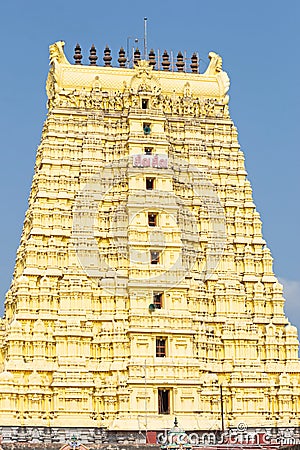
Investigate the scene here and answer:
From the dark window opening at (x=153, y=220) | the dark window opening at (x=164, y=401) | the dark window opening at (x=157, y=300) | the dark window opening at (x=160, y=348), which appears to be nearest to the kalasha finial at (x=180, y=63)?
the dark window opening at (x=153, y=220)

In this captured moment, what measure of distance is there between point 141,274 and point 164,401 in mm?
8292

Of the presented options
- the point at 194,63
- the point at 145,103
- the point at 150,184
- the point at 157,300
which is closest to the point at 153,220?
the point at 150,184

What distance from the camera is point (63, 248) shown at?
6562cm

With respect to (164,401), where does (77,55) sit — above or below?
above

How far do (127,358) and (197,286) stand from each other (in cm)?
730

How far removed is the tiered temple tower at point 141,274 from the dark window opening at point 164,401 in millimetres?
123

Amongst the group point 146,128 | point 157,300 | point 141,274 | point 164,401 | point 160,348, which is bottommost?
point 164,401

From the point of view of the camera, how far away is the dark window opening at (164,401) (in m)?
62.4

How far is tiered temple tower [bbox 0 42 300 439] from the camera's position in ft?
203

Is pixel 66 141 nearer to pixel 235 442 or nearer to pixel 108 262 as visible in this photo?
pixel 108 262

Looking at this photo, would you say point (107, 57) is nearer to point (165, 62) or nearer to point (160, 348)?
point (165, 62)

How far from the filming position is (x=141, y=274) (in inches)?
2542

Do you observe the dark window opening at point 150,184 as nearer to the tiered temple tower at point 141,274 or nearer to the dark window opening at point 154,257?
the tiered temple tower at point 141,274

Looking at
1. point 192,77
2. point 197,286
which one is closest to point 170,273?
point 197,286
